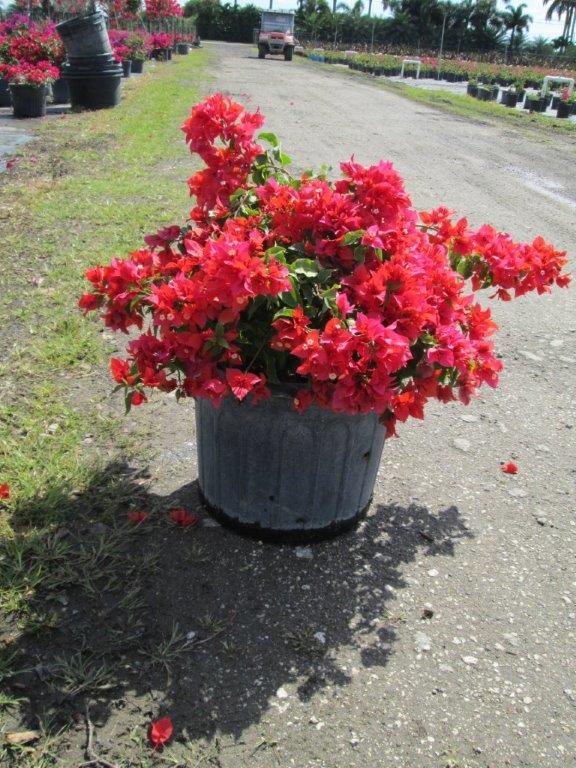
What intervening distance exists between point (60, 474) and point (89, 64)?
38.2ft

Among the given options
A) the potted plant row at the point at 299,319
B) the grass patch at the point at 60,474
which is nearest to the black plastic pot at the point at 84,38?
the grass patch at the point at 60,474

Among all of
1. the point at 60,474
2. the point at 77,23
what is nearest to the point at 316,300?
the point at 60,474

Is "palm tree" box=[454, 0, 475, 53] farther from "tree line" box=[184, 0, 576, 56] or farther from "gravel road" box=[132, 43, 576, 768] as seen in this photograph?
"gravel road" box=[132, 43, 576, 768]

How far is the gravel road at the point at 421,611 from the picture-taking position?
193 cm

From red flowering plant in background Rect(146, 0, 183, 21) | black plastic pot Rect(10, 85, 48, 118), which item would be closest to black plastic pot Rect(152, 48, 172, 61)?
red flowering plant in background Rect(146, 0, 183, 21)

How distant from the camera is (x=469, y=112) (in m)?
18.1

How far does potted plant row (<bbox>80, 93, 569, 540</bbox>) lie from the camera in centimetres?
188

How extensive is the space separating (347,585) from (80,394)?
1.79m

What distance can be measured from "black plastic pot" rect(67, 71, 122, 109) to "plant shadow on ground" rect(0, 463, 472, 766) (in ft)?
38.0

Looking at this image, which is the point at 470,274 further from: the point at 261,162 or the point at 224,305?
the point at 224,305

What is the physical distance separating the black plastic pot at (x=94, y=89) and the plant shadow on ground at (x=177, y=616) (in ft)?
38.0

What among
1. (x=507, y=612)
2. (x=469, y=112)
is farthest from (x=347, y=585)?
(x=469, y=112)

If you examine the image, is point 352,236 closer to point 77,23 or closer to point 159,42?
point 77,23

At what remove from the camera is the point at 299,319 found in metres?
1.93
